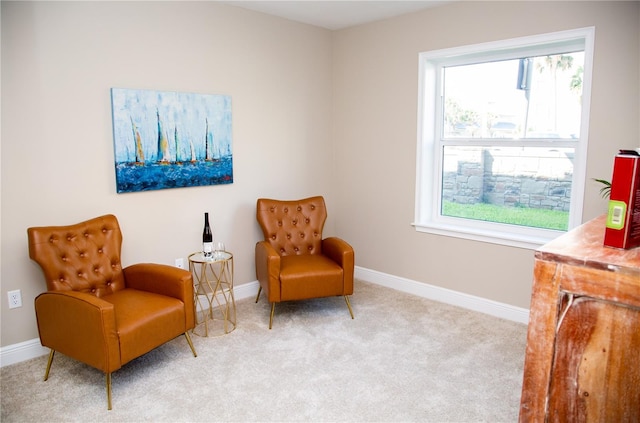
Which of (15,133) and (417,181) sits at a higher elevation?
(15,133)

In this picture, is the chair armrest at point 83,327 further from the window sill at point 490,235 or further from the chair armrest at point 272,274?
the window sill at point 490,235

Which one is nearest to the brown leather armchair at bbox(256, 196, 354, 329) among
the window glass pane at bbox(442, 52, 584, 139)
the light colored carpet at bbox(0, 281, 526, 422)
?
the light colored carpet at bbox(0, 281, 526, 422)

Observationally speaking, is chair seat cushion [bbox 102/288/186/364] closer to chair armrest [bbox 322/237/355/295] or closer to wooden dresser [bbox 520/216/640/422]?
chair armrest [bbox 322/237/355/295]

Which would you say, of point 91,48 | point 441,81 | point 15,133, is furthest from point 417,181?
point 15,133

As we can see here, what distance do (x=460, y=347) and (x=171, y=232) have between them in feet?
7.67

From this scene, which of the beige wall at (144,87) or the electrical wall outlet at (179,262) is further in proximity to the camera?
the electrical wall outlet at (179,262)

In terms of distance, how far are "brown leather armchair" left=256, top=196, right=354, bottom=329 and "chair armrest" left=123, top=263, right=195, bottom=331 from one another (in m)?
0.68

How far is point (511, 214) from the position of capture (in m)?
3.60

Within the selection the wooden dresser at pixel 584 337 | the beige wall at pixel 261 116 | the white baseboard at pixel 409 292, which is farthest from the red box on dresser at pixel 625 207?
the white baseboard at pixel 409 292

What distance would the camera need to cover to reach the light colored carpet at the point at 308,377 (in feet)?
7.67

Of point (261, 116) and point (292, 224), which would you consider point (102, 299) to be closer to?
point (292, 224)

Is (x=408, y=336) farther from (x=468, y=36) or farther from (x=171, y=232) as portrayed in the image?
(x=468, y=36)

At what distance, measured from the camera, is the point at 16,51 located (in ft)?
8.74

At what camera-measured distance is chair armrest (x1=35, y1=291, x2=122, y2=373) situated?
7.59ft
